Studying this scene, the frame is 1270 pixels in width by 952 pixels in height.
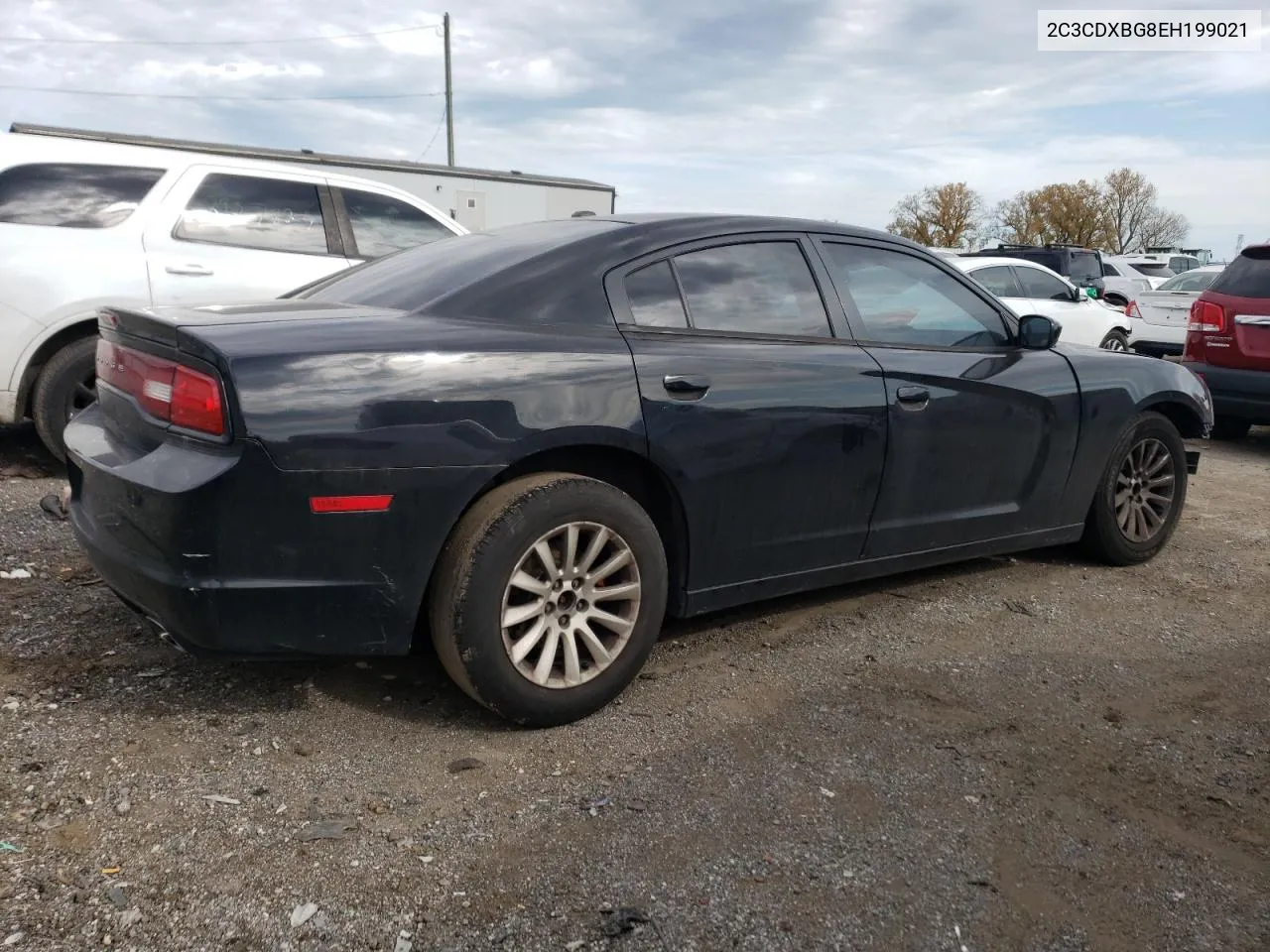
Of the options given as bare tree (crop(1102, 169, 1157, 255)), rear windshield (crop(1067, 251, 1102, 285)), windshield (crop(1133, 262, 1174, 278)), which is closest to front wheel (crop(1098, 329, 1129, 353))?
rear windshield (crop(1067, 251, 1102, 285))

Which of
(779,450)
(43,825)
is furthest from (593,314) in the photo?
(43,825)

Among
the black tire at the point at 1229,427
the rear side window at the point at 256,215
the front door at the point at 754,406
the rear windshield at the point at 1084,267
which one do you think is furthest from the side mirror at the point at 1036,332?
the rear windshield at the point at 1084,267

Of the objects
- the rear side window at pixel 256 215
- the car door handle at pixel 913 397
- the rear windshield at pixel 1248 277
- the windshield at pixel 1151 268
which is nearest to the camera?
the car door handle at pixel 913 397

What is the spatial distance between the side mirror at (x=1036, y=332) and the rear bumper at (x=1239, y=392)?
468 cm

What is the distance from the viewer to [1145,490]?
5.04 m

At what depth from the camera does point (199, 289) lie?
601cm

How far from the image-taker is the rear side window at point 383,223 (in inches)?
266

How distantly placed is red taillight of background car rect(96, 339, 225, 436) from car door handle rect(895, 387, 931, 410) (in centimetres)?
232

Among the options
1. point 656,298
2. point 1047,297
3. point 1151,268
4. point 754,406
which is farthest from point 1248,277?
point 1151,268

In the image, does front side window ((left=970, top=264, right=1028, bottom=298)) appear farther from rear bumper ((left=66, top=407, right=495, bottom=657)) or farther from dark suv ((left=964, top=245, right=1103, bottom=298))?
rear bumper ((left=66, top=407, right=495, bottom=657))

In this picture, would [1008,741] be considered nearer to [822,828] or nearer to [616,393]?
[822,828]

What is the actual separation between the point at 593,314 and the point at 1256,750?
7.89 feet

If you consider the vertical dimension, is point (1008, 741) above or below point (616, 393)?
below

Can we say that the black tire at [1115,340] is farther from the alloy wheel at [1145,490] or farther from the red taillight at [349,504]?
the red taillight at [349,504]
